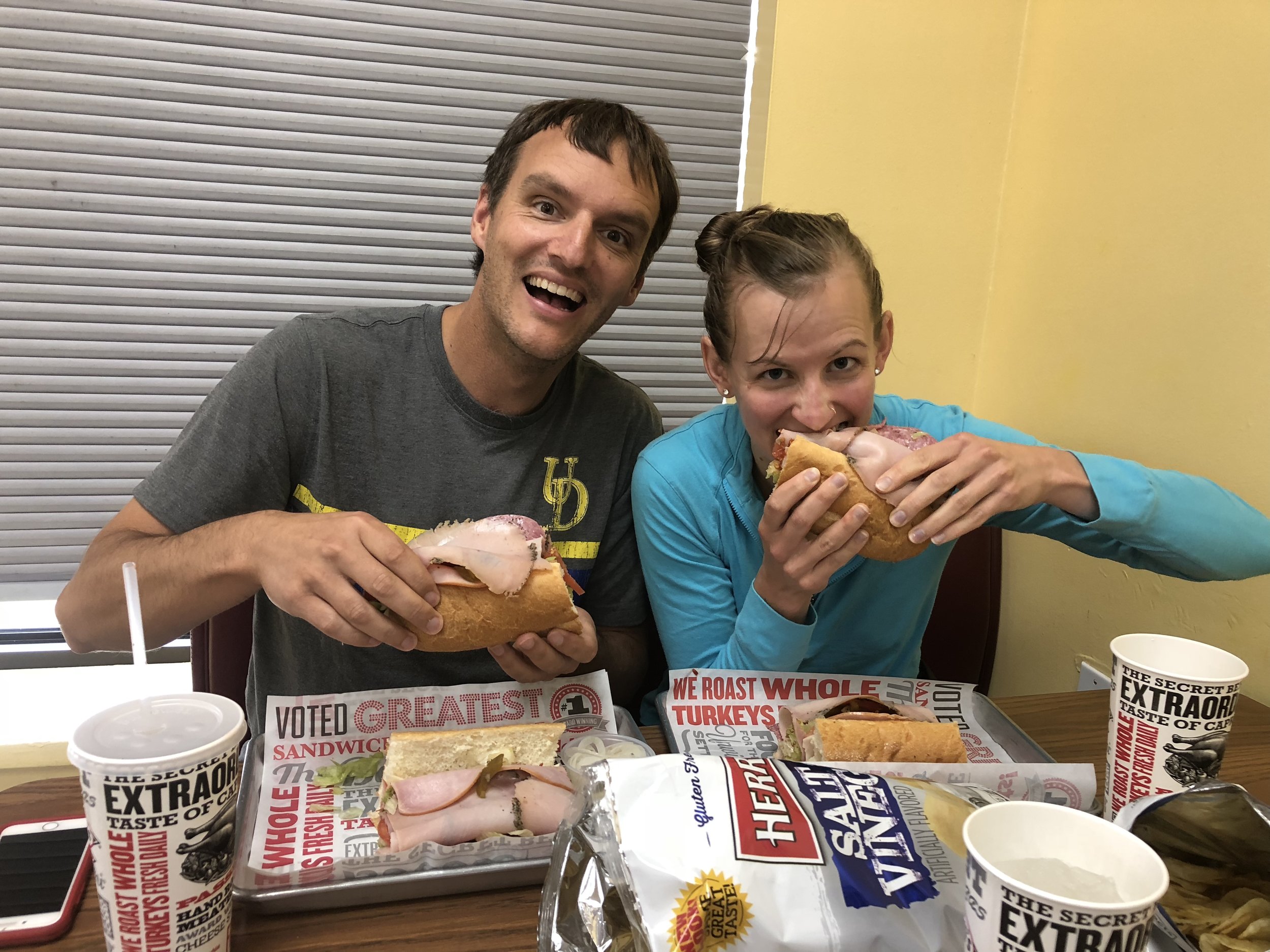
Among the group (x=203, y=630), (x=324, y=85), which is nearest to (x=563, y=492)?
(x=203, y=630)

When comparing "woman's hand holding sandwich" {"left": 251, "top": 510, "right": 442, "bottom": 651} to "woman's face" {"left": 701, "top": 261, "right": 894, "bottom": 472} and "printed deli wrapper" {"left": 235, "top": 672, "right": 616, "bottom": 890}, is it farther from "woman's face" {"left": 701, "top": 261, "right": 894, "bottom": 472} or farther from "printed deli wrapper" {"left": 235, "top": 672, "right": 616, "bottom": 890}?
"woman's face" {"left": 701, "top": 261, "right": 894, "bottom": 472}

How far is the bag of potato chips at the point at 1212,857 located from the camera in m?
0.88

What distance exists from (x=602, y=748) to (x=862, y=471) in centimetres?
70

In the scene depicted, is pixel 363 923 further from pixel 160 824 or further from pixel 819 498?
pixel 819 498

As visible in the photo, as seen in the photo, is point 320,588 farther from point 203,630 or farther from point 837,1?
point 837,1

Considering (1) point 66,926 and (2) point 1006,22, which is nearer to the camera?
(1) point 66,926

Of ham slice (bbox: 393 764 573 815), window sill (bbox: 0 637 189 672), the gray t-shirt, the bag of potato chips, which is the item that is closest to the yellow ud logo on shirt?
the gray t-shirt

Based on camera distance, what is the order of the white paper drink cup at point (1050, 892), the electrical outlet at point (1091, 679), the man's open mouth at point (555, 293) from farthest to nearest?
the electrical outlet at point (1091, 679) < the man's open mouth at point (555, 293) < the white paper drink cup at point (1050, 892)

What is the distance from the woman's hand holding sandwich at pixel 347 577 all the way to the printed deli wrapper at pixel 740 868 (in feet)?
1.72

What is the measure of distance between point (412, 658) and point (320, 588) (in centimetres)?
63

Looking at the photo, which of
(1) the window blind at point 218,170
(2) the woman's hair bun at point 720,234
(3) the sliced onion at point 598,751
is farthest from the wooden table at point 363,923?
(1) the window blind at point 218,170

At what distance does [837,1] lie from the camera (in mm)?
2730

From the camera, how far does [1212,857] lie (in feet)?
3.05

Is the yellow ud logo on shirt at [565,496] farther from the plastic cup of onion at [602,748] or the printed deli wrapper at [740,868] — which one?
the printed deli wrapper at [740,868]
